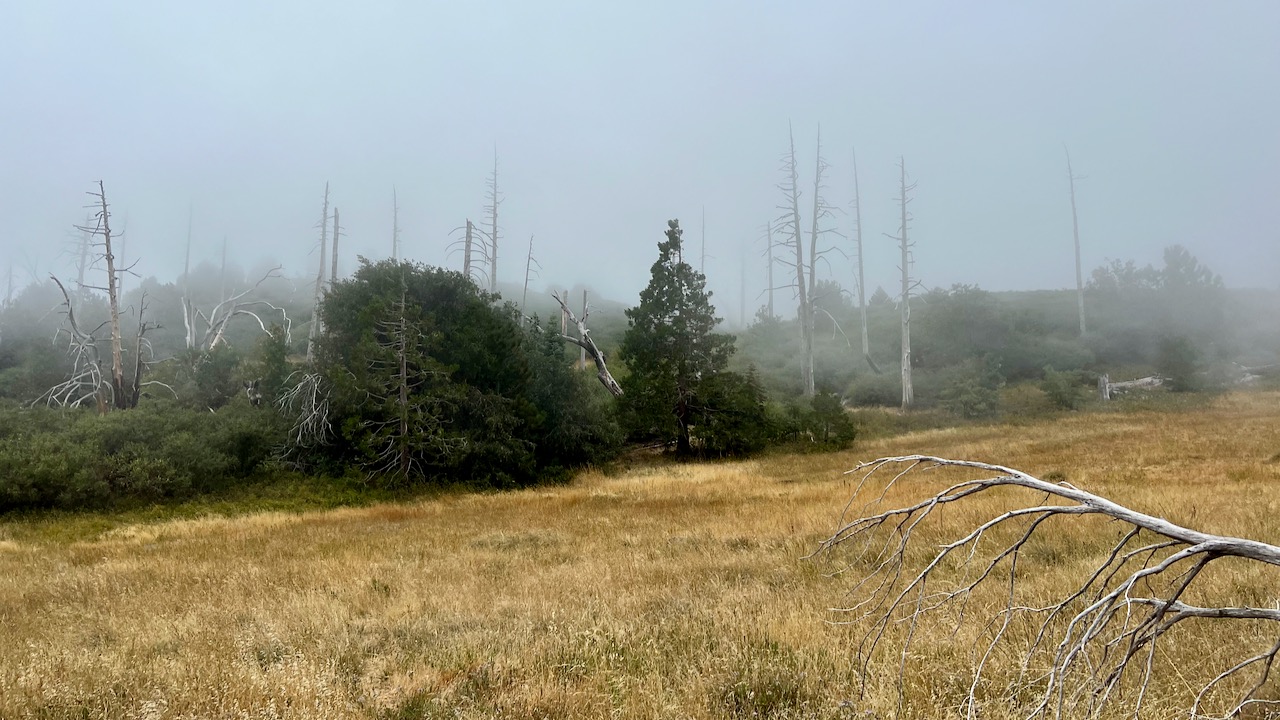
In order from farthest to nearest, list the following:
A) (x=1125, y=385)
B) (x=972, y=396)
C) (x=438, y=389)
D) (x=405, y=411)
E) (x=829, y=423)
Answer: (x=1125, y=385) < (x=972, y=396) < (x=829, y=423) < (x=438, y=389) < (x=405, y=411)

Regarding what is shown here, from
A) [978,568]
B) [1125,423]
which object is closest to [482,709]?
[978,568]

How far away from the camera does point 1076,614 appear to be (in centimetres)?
409

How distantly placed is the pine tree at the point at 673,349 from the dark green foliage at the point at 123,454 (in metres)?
13.7

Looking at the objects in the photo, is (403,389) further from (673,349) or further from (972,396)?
(972,396)

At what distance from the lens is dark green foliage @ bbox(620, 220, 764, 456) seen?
86.1 feet

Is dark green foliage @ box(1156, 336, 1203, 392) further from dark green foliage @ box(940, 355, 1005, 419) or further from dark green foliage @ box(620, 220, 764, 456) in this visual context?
dark green foliage @ box(620, 220, 764, 456)

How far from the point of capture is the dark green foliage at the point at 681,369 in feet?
86.1

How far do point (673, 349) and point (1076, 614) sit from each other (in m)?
22.9

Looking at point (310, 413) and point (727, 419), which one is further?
point (727, 419)

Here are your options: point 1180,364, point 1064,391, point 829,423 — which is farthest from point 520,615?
point 1180,364

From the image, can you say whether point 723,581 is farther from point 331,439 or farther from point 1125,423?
point 1125,423

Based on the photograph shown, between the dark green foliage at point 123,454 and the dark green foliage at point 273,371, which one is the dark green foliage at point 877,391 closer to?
the dark green foliage at point 273,371

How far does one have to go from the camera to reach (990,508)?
31.8 feet

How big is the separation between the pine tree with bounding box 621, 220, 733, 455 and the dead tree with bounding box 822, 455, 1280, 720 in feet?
62.7
